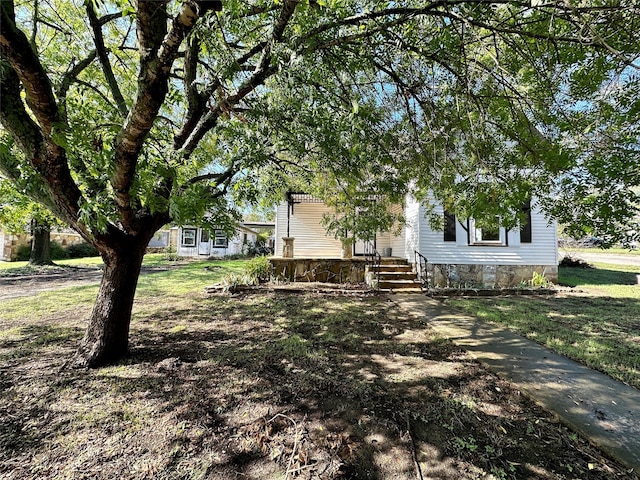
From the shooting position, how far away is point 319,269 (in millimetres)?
9867

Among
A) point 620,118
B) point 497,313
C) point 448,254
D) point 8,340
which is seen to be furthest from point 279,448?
point 448,254

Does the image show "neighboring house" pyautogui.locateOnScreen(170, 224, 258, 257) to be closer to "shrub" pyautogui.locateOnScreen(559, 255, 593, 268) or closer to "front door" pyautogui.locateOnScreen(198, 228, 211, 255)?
"front door" pyautogui.locateOnScreen(198, 228, 211, 255)

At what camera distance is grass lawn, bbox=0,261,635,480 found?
1852 millimetres

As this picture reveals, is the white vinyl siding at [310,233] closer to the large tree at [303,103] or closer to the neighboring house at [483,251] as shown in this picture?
the neighboring house at [483,251]

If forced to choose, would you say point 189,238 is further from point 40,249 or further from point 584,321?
point 584,321

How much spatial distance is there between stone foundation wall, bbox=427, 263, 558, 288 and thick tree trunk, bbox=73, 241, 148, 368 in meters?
8.80

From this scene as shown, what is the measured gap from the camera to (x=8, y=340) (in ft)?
13.2

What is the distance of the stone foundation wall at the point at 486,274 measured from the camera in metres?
9.76

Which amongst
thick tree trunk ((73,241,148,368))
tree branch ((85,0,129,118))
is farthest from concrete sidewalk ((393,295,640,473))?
tree branch ((85,0,129,118))

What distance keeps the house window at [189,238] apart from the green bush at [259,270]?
16.6 m

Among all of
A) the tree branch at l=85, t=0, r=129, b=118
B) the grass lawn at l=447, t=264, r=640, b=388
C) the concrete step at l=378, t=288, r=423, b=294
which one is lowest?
the grass lawn at l=447, t=264, r=640, b=388

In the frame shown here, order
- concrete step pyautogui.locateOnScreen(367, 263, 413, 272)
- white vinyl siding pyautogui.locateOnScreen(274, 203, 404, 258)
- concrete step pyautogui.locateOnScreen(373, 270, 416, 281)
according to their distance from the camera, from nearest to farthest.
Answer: concrete step pyautogui.locateOnScreen(373, 270, 416, 281) < concrete step pyautogui.locateOnScreen(367, 263, 413, 272) < white vinyl siding pyautogui.locateOnScreen(274, 203, 404, 258)

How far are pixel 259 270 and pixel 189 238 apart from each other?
17.3m

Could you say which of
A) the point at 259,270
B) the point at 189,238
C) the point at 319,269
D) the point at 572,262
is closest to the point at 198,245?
the point at 189,238
